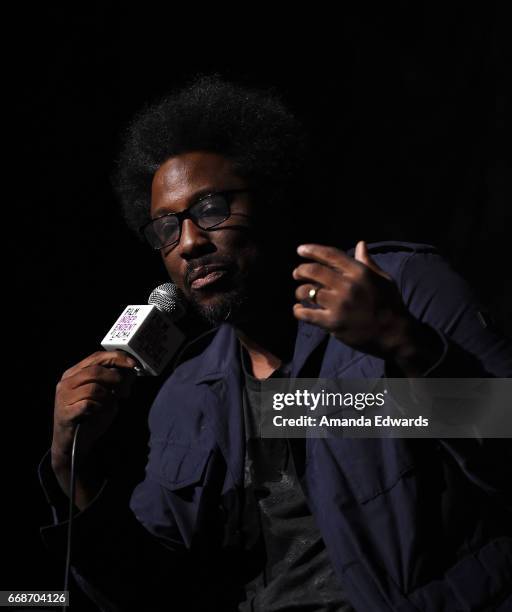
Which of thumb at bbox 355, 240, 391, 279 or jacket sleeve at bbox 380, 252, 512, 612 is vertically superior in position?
thumb at bbox 355, 240, 391, 279

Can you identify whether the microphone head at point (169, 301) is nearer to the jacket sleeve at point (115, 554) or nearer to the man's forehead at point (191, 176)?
the man's forehead at point (191, 176)

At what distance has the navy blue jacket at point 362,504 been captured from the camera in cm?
144

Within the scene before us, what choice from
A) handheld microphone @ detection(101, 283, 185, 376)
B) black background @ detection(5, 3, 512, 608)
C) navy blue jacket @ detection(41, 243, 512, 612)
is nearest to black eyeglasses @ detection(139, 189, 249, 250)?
handheld microphone @ detection(101, 283, 185, 376)

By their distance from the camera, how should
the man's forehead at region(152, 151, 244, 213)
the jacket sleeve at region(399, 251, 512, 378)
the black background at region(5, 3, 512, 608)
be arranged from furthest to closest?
1. the black background at region(5, 3, 512, 608)
2. the man's forehead at region(152, 151, 244, 213)
3. the jacket sleeve at region(399, 251, 512, 378)

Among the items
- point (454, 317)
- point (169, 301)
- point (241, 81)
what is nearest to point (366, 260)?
point (454, 317)

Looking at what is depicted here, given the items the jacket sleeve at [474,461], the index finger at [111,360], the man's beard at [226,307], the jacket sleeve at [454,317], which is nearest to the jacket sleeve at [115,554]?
the index finger at [111,360]

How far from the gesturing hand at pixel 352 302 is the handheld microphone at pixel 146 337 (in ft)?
1.94

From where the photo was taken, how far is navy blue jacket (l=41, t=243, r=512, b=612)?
4.72 feet

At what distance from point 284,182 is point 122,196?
751 mm

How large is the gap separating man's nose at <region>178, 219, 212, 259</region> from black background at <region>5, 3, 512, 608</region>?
1.97 ft

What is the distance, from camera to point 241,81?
2.63 metres

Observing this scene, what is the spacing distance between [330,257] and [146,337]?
2.18 ft

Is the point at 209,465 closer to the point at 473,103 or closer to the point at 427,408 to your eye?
the point at 427,408

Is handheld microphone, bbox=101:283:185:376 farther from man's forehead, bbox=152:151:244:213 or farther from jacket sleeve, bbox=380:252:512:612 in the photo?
jacket sleeve, bbox=380:252:512:612
